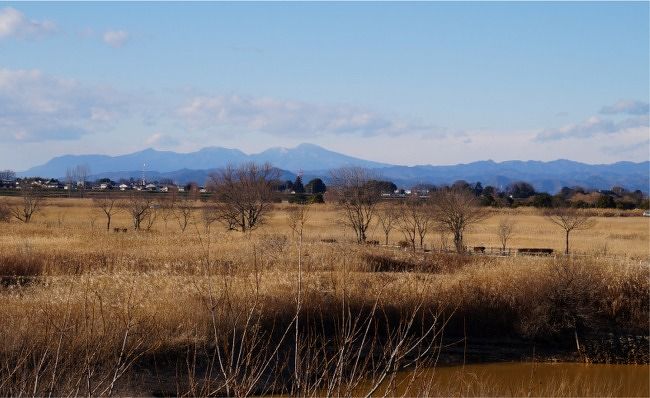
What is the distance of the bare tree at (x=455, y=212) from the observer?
41281 mm

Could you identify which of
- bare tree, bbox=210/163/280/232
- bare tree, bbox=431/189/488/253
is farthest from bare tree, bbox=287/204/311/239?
bare tree, bbox=210/163/280/232

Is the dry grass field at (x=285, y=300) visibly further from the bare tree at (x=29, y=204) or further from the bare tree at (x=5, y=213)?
the bare tree at (x=29, y=204)

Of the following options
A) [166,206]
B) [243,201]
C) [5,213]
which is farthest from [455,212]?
[5,213]

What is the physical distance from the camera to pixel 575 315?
842 inches

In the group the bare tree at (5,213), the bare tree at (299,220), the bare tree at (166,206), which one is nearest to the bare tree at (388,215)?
the bare tree at (166,206)

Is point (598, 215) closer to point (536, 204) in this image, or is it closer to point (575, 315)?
point (536, 204)

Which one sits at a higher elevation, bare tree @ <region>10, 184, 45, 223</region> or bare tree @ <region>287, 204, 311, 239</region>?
bare tree @ <region>287, 204, 311, 239</region>

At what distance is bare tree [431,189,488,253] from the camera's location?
4128cm

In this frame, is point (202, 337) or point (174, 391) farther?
point (202, 337)

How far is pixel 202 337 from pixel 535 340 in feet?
34.2

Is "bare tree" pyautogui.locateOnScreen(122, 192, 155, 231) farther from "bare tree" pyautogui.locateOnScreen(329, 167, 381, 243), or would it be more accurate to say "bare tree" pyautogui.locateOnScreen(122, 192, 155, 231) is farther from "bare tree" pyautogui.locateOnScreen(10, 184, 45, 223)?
"bare tree" pyautogui.locateOnScreen(329, 167, 381, 243)

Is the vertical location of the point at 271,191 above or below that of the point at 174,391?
above

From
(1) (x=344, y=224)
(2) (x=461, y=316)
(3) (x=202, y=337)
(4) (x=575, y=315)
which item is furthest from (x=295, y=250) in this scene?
(1) (x=344, y=224)

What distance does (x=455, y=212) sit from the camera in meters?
41.8
